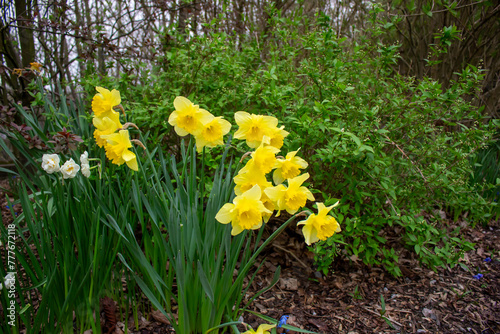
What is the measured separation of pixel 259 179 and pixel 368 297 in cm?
138

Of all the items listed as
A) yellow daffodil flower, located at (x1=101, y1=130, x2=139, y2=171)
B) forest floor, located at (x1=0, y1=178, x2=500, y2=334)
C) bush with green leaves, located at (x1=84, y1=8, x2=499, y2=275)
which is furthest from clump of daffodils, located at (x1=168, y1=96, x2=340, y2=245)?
forest floor, located at (x1=0, y1=178, x2=500, y2=334)

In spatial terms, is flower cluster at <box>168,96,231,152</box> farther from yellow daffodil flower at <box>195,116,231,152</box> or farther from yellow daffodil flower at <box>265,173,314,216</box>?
yellow daffodil flower at <box>265,173,314,216</box>

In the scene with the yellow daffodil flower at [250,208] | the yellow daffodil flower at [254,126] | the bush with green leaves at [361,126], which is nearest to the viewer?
the yellow daffodil flower at [250,208]

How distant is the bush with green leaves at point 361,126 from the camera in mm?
2086

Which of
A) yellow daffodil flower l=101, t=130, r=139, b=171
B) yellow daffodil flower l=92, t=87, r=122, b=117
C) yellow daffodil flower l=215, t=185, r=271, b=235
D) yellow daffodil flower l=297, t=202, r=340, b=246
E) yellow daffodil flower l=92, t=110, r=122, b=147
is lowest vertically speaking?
yellow daffodil flower l=297, t=202, r=340, b=246

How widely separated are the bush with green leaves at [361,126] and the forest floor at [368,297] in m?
0.15

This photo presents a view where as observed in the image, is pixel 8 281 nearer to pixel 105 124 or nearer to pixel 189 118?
pixel 105 124

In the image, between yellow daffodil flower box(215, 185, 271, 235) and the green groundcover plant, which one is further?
the green groundcover plant

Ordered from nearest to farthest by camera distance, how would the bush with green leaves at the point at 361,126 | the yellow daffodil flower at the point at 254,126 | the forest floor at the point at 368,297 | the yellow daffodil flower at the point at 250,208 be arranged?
1. the yellow daffodil flower at the point at 250,208
2. the yellow daffodil flower at the point at 254,126
3. the forest floor at the point at 368,297
4. the bush with green leaves at the point at 361,126

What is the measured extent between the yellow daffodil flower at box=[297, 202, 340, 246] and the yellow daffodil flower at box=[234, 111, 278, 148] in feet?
1.17

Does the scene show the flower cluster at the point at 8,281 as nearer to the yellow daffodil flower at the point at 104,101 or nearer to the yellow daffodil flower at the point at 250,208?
the yellow daffodil flower at the point at 104,101

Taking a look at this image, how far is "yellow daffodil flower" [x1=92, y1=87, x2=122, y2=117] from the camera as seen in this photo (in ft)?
4.68

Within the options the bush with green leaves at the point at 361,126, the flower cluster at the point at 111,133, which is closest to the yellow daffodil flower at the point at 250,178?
the flower cluster at the point at 111,133

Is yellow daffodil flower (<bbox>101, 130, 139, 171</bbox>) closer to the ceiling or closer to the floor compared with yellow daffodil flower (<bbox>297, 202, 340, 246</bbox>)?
closer to the ceiling
